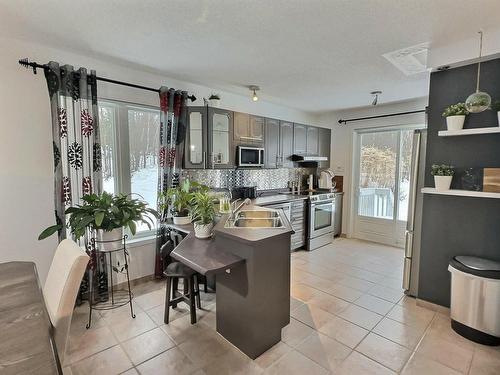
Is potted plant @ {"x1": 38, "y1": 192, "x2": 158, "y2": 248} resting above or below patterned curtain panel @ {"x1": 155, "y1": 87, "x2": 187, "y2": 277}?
below

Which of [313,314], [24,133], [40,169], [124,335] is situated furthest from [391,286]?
[24,133]

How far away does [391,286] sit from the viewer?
320cm

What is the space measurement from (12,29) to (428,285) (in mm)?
4456

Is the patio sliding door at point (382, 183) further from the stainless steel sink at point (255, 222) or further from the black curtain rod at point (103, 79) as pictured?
the black curtain rod at point (103, 79)

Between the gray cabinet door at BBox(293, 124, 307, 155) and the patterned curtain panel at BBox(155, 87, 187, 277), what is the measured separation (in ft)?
7.12

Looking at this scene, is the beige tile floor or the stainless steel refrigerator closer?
the beige tile floor

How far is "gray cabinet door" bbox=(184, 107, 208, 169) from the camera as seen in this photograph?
11.1ft

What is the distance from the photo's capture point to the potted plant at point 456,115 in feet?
7.57

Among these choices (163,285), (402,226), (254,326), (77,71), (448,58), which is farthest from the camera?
(402,226)

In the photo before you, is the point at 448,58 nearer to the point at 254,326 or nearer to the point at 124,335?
the point at 254,326

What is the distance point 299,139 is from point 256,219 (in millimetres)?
2551

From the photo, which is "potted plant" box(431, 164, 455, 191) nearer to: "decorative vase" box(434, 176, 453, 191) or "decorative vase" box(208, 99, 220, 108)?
"decorative vase" box(434, 176, 453, 191)

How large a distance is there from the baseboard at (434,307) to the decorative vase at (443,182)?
1203 mm

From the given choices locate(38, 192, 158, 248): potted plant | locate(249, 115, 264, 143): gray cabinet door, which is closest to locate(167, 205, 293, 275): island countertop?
locate(38, 192, 158, 248): potted plant
